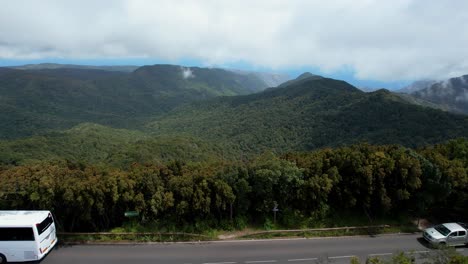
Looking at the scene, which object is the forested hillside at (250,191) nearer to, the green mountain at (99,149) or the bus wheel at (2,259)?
the bus wheel at (2,259)

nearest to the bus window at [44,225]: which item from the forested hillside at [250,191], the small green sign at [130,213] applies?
the forested hillside at [250,191]

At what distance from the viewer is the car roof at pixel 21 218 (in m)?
16.0

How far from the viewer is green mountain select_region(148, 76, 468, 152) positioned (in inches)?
3851

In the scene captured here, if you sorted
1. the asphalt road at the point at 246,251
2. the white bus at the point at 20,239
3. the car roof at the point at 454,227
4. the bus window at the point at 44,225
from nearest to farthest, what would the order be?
the white bus at the point at 20,239
the bus window at the point at 44,225
the asphalt road at the point at 246,251
the car roof at the point at 454,227

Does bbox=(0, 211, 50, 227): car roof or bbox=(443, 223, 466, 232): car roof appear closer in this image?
bbox=(0, 211, 50, 227): car roof

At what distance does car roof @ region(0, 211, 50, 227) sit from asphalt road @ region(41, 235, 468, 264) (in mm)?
2455

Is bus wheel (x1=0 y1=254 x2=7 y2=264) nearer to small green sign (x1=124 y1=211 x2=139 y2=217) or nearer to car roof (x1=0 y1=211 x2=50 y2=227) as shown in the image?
car roof (x1=0 y1=211 x2=50 y2=227)

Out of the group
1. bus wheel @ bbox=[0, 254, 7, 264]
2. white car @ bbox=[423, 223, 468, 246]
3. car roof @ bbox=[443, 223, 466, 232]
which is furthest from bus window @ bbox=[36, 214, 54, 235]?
car roof @ bbox=[443, 223, 466, 232]

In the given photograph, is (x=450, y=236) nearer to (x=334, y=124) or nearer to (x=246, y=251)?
(x=246, y=251)

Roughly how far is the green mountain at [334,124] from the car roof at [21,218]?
94688 mm

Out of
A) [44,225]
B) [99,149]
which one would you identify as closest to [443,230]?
[44,225]

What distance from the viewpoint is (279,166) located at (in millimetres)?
21422

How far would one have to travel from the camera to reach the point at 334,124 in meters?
136

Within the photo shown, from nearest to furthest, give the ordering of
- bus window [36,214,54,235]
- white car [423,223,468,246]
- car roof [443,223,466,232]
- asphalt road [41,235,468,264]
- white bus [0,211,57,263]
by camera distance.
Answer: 1. white bus [0,211,57,263]
2. bus window [36,214,54,235]
3. asphalt road [41,235,468,264]
4. white car [423,223,468,246]
5. car roof [443,223,466,232]
